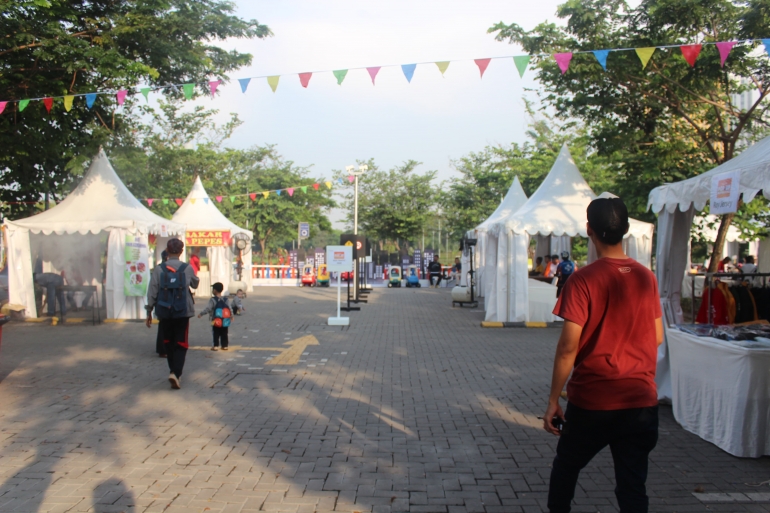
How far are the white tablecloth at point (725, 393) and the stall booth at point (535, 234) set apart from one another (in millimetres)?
7845

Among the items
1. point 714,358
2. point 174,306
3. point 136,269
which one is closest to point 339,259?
point 136,269

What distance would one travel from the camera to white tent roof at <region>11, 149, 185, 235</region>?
1451 centimetres

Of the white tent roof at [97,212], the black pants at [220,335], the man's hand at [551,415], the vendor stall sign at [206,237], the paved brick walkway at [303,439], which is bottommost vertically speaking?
the paved brick walkway at [303,439]

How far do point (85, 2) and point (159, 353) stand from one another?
25.6 feet

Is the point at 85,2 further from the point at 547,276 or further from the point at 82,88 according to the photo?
the point at 547,276

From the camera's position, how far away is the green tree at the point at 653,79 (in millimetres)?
12977

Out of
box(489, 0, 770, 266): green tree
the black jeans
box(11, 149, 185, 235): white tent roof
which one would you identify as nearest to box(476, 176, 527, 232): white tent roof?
box(489, 0, 770, 266): green tree

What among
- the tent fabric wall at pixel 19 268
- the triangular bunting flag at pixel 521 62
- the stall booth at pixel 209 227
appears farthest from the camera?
the stall booth at pixel 209 227

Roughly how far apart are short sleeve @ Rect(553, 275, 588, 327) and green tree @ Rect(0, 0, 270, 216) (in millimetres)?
9640

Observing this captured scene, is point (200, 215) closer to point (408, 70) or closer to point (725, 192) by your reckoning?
point (408, 70)

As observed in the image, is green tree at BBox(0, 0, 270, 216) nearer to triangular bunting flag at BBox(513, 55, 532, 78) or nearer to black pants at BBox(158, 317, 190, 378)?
black pants at BBox(158, 317, 190, 378)

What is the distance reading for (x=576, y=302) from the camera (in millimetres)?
2988

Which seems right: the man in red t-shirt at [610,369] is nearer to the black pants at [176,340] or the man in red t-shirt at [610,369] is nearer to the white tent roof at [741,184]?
the white tent roof at [741,184]

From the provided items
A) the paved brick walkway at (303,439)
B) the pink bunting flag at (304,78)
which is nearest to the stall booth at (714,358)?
the paved brick walkway at (303,439)
